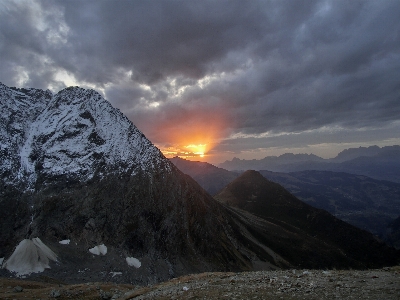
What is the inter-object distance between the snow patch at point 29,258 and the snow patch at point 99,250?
10.8 meters

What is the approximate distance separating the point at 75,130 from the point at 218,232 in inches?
3304

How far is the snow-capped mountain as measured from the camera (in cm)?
9994

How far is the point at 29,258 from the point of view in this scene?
6512 centimetres

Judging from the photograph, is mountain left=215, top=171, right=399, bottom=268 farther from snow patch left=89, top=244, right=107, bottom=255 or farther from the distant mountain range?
snow patch left=89, top=244, right=107, bottom=255

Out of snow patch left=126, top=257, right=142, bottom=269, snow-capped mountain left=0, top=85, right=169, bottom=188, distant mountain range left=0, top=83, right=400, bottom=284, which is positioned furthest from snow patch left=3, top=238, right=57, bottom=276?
snow-capped mountain left=0, top=85, right=169, bottom=188

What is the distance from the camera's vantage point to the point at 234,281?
77.4 ft

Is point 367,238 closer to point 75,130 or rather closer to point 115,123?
point 115,123

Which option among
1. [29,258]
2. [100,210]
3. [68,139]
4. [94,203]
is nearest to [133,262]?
[100,210]

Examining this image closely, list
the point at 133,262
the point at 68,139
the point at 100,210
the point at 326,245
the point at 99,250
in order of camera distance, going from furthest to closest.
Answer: the point at 326,245 → the point at 68,139 → the point at 100,210 → the point at 99,250 → the point at 133,262

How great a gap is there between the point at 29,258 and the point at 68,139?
58.2m

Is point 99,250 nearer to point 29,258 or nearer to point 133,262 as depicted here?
point 133,262

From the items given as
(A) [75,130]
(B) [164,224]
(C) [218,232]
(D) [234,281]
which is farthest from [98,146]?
(D) [234,281]

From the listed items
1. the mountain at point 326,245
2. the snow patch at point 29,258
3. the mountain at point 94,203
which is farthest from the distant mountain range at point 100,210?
the mountain at point 326,245

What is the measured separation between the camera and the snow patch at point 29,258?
62.8 meters
